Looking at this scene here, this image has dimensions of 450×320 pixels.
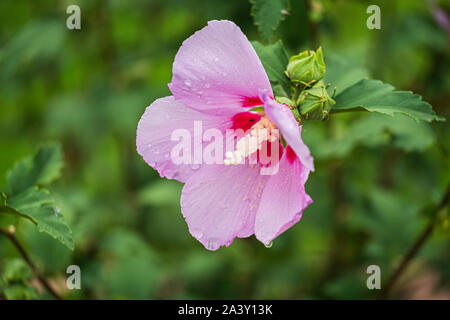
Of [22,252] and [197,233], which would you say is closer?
[197,233]

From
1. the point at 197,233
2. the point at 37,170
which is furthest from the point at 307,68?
the point at 37,170

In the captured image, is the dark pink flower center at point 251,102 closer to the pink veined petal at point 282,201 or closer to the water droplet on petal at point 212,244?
the pink veined petal at point 282,201

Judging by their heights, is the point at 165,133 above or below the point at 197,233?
above

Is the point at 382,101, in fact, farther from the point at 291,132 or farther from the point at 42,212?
the point at 42,212

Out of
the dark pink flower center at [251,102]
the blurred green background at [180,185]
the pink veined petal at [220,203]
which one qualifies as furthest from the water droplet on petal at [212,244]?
the blurred green background at [180,185]
